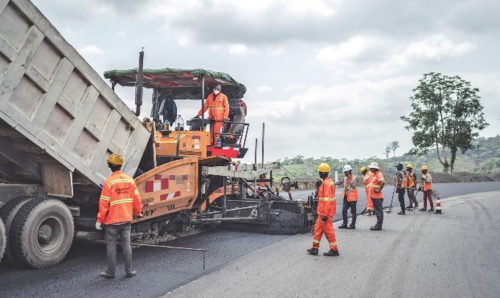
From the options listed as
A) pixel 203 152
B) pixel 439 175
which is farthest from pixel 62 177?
pixel 439 175

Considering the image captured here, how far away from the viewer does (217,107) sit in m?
8.20

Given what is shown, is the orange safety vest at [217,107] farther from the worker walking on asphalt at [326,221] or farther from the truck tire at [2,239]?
the truck tire at [2,239]

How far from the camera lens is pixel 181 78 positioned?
8109 mm

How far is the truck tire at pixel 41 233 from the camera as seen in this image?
15.9 feet

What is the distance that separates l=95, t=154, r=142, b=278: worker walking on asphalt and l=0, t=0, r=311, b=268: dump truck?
703mm

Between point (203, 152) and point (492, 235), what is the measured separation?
18.7ft

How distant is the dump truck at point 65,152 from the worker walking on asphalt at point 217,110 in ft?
1.51

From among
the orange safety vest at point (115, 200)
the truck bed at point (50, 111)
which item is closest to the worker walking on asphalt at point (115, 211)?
the orange safety vest at point (115, 200)

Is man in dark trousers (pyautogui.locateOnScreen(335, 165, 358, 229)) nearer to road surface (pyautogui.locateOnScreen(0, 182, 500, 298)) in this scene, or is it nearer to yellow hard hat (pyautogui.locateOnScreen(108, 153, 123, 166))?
road surface (pyautogui.locateOnScreen(0, 182, 500, 298))

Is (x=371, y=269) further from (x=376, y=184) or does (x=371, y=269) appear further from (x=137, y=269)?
(x=376, y=184)

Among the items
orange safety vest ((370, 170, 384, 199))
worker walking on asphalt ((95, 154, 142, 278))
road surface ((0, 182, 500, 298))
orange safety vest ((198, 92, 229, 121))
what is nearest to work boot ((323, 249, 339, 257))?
road surface ((0, 182, 500, 298))

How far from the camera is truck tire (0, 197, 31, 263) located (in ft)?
15.9

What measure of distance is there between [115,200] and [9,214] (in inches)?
47.4

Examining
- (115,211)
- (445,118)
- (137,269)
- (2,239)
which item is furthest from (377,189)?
(445,118)
